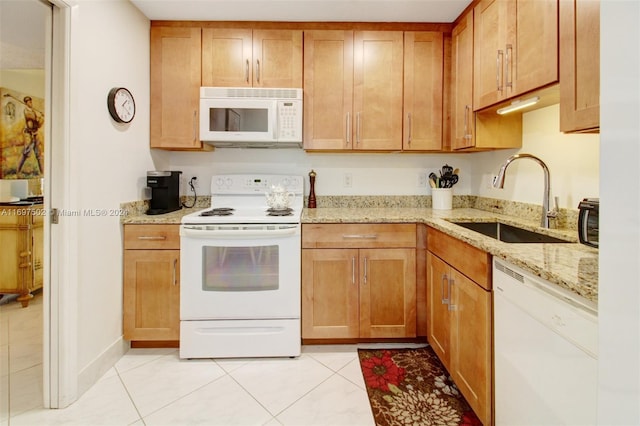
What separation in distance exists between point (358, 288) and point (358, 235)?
34cm

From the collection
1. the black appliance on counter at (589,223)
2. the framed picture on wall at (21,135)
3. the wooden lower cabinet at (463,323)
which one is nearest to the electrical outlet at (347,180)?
the wooden lower cabinet at (463,323)

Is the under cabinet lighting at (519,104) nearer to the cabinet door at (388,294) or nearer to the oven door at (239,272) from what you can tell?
the cabinet door at (388,294)

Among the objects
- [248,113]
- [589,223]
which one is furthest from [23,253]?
[589,223]

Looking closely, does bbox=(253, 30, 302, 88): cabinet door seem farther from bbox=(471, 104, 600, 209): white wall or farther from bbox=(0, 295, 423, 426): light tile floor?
bbox=(0, 295, 423, 426): light tile floor

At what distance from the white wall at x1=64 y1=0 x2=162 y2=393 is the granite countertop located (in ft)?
0.81

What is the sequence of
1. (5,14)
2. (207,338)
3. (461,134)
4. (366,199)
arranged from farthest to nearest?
(366,199)
(461,134)
(207,338)
(5,14)

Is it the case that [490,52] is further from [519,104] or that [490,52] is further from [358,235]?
[358,235]

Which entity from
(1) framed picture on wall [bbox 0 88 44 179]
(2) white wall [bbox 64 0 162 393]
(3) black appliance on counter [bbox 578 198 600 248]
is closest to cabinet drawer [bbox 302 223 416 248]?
(3) black appliance on counter [bbox 578 198 600 248]

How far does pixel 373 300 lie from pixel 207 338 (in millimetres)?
1064

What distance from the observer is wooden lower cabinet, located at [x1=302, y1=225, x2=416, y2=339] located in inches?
80.7

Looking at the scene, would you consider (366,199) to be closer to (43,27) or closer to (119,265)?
(119,265)

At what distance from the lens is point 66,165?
5.08 feet

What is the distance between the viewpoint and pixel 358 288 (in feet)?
6.77

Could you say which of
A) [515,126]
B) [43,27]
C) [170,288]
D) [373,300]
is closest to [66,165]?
[43,27]
